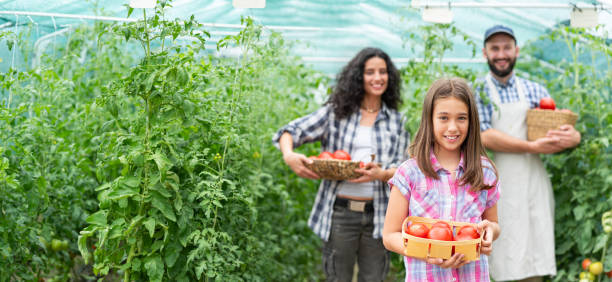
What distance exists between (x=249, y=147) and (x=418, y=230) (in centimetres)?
130

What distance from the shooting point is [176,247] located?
8.48 feet

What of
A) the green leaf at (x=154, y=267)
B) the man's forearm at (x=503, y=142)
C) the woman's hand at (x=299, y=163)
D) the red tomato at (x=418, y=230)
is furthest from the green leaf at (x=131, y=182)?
the man's forearm at (x=503, y=142)

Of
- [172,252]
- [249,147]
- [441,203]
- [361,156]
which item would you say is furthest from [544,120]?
[172,252]

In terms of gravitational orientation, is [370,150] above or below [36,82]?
below

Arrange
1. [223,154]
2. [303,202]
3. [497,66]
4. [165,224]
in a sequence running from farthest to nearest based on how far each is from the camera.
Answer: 1. [303,202]
2. [497,66]
3. [223,154]
4. [165,224]

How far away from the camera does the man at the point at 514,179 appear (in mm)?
3453

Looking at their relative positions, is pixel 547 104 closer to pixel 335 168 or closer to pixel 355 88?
pixel 355 88

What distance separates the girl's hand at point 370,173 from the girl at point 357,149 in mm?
42

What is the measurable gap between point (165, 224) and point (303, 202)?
6.14ft

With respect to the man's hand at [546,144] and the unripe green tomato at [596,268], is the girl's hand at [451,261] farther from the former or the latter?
the unripe green tomato at [596,268]

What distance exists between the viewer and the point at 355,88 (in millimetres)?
3277

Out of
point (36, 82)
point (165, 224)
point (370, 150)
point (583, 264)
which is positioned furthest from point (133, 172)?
point (583, 264)

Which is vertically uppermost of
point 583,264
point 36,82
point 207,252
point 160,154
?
point 36,82

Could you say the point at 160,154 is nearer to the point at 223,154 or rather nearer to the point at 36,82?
the point at 223,154
